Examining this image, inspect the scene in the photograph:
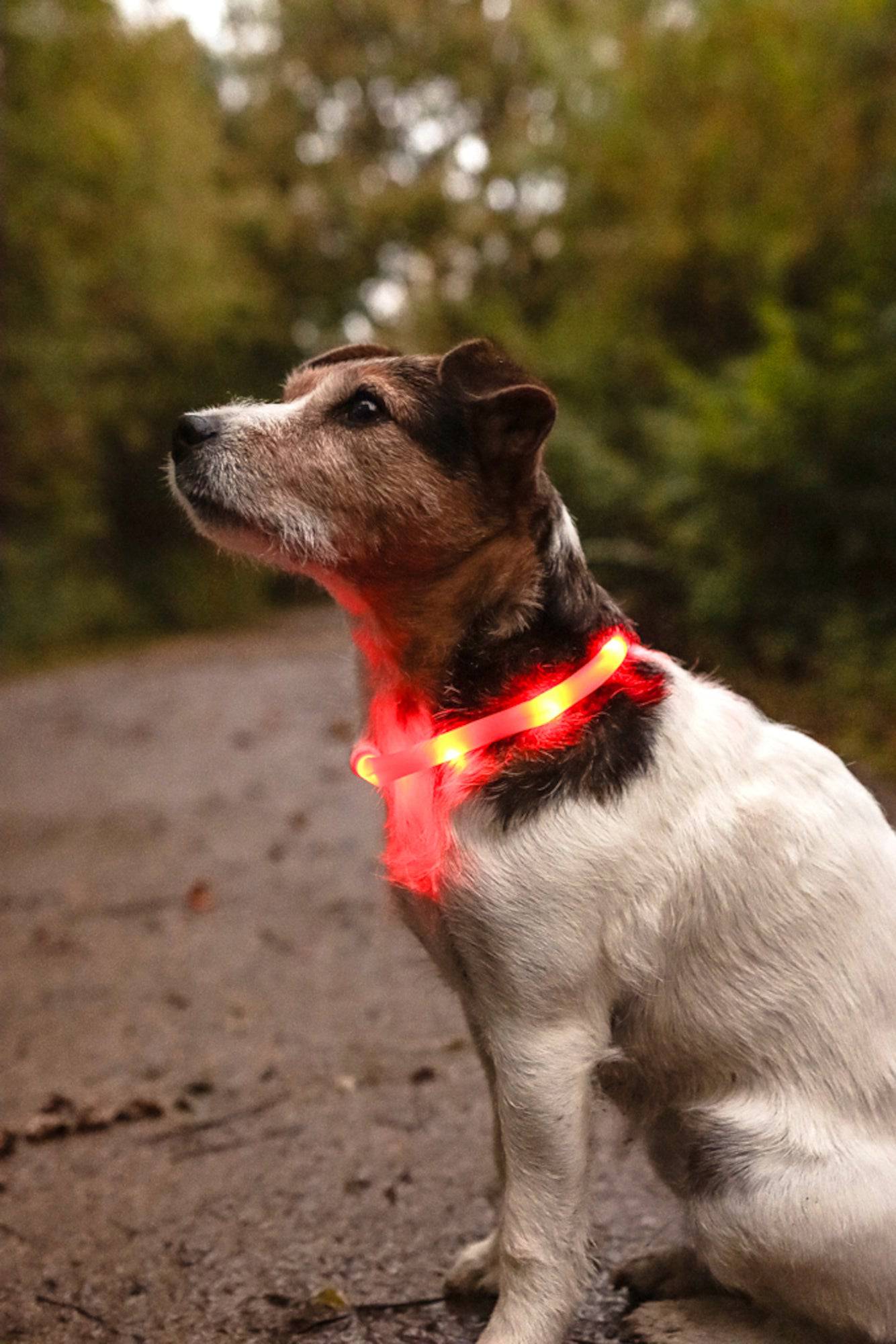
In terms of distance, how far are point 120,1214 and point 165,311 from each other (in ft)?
71.9

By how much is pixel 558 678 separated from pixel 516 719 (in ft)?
0.51

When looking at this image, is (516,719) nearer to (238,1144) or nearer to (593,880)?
(593,880)

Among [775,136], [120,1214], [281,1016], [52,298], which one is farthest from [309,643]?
[120,1214]

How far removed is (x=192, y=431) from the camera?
3072 mm

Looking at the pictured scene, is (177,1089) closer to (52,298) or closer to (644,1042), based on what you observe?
(644,1042)

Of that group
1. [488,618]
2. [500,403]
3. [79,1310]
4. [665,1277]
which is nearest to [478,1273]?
[665,1277]

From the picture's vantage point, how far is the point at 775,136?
1413cm

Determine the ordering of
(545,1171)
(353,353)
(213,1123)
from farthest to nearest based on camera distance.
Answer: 1. (213,1123)
2. (353,353)
3. (545,1171)

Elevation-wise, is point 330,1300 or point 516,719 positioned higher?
point 516,719

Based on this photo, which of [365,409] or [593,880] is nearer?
[593,880]

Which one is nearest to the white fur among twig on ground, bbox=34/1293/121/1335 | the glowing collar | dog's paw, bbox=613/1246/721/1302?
the glowing collar

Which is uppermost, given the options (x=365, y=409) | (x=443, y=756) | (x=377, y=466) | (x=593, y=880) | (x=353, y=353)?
(x=353, y=353)

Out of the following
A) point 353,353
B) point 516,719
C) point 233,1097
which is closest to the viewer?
point 516,719

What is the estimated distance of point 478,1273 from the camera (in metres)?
3.15
